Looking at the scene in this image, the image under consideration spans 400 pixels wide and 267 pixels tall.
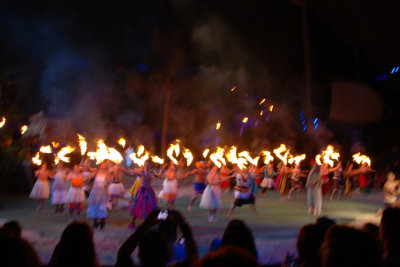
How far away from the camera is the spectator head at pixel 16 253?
191cm

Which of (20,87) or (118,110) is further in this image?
(118,110)

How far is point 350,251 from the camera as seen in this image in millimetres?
2230

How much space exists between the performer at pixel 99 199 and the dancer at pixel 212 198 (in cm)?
308

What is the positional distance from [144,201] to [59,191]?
4039 mm

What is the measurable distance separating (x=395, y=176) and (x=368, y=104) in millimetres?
5071

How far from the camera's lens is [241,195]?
11.9 metres

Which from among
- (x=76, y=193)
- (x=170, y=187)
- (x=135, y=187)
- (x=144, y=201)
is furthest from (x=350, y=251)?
(x=135, y=187)

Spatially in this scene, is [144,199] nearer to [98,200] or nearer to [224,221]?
[98,200]

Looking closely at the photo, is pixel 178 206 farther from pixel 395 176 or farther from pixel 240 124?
pixel 240 124

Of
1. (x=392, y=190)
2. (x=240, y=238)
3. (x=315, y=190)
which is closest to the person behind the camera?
(x=240, y=238)

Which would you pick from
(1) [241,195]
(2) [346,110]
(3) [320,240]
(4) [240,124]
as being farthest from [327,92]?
(3) [320,240]

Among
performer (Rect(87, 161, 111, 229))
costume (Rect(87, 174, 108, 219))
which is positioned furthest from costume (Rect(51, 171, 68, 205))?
costume (Rect(87, 174, 108, 219))

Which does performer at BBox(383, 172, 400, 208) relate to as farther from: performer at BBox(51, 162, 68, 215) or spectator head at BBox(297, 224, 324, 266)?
performer at BBox(51, 162, 68, 215)

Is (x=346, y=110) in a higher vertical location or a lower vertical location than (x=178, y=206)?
higher
